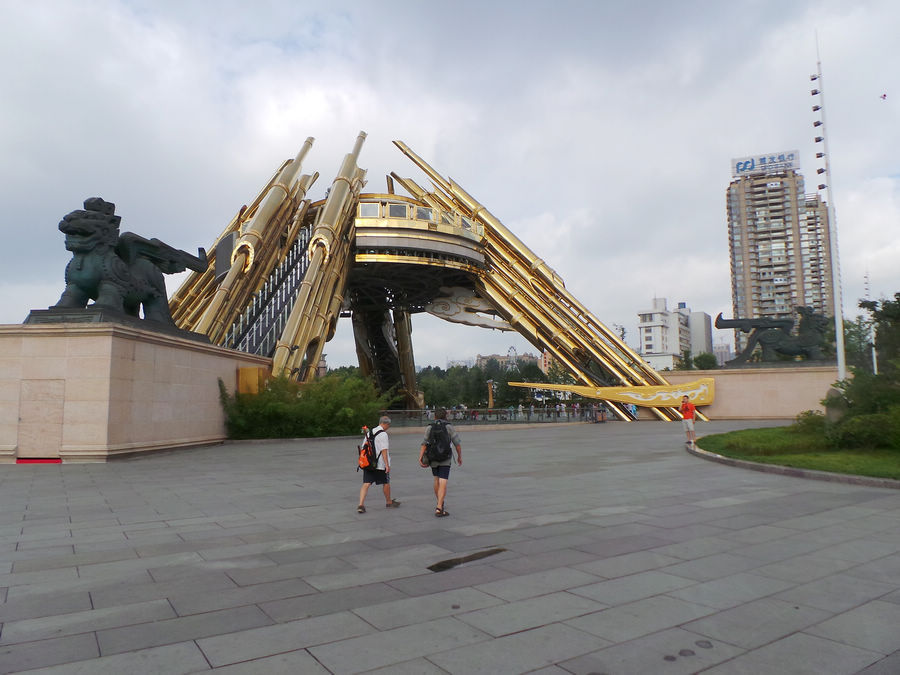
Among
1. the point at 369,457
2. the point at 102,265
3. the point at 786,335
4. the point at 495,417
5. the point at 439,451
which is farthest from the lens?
the point at 786,335

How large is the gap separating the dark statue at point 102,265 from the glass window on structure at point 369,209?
18286mm

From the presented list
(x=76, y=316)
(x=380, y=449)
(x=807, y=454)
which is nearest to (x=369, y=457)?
(x=380, y=449)

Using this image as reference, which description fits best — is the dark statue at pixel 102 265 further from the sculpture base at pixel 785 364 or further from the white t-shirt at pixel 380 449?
the sculpture base at pixel 785 364

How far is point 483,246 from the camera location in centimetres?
3819

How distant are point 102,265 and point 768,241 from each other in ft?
372

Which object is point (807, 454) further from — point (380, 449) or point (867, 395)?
point (380, 449)

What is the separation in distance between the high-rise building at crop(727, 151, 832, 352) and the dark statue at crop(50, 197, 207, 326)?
10225cm

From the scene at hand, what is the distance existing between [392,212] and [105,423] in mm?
23625

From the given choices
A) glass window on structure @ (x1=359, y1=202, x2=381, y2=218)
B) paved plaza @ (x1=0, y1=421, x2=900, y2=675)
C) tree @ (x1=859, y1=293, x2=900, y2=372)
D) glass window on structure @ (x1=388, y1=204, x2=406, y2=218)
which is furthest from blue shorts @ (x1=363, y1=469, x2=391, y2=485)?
glass window on structure @ (x1=388, y1=204, x2=406, y2=218)

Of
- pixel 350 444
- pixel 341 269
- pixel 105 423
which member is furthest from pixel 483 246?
pixel 105 423

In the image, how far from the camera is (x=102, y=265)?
15828mm

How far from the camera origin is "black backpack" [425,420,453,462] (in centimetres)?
809

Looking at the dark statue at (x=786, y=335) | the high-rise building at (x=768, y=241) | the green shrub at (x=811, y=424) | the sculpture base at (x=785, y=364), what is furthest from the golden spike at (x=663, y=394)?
the high-rise building at (x=768, y=241)

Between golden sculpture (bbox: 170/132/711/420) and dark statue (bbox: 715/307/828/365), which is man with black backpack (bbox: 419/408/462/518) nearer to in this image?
golden sculpture (bbox: 170/132/711/420)
